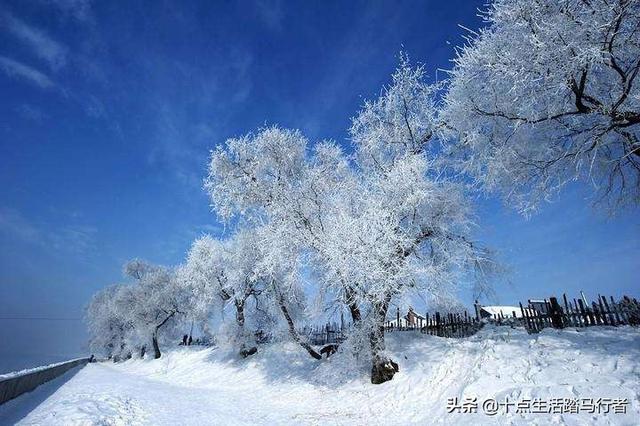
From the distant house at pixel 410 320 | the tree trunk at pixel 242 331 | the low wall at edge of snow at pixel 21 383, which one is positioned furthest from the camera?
the tree trunk at pixel 242 331

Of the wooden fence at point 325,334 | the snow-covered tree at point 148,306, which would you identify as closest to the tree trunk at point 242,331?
the wooden fence at point 325,334

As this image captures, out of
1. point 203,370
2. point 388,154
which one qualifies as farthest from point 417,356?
point 203,370

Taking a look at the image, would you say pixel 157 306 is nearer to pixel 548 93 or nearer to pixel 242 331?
pixel 242 331

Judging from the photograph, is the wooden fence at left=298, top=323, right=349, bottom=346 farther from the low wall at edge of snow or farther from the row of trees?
the low wall at edge of snow

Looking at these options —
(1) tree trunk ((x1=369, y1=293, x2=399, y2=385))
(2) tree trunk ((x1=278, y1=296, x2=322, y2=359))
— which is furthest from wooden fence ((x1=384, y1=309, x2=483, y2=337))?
(2) tree trunk ((x1=278, y1=296, x2=322, y2=359))

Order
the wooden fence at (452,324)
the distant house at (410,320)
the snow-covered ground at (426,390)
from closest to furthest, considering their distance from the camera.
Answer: the snow-covered ground at (426,390) < the distant house at (410,320) < the wooden fence at (452,324)

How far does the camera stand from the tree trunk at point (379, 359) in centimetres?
1453

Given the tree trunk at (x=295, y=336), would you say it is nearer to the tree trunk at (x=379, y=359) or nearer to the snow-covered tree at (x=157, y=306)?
the tree trunk at (x=379, y=359)

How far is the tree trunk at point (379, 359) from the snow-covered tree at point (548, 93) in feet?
21.2

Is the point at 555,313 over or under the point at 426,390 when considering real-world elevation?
over

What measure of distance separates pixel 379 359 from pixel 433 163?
28.3 feet

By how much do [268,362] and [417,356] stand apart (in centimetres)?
1249

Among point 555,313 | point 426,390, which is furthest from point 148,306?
point 555,313

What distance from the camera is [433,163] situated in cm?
1617
